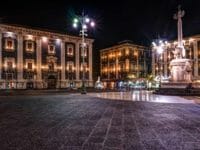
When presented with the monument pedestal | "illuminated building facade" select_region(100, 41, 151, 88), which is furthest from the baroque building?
the monument pedestal

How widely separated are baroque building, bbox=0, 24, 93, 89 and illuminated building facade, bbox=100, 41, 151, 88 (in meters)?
20.8

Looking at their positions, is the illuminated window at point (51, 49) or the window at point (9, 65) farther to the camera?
the illuminated window at point (51, 49)

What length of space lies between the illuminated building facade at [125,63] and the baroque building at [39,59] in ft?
68.2

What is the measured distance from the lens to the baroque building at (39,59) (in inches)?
2099

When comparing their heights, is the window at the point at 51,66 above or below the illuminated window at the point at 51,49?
below

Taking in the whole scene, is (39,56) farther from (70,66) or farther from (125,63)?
(125,63)

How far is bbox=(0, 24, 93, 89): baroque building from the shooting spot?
5331 cm

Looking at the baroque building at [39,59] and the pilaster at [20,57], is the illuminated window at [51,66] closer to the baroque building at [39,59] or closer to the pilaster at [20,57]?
the baroque building at [39,59]

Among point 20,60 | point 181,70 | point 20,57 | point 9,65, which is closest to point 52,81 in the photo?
point 20,60

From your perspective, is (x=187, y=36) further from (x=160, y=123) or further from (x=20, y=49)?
(x=160, y=123)

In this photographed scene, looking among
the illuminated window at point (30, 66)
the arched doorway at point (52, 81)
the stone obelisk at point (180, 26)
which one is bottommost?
the arched doorway at point (52, 81)

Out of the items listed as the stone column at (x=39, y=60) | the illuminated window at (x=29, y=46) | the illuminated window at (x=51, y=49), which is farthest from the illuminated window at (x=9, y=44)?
the illuminated window at (x=51, y=49)

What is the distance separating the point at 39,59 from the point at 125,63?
36.7 metres

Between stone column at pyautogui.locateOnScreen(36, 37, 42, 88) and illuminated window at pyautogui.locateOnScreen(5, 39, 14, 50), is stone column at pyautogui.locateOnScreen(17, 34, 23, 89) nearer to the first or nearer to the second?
illuminated window at pyautogui.locateOnScreen(5, 39, 14, 50)
